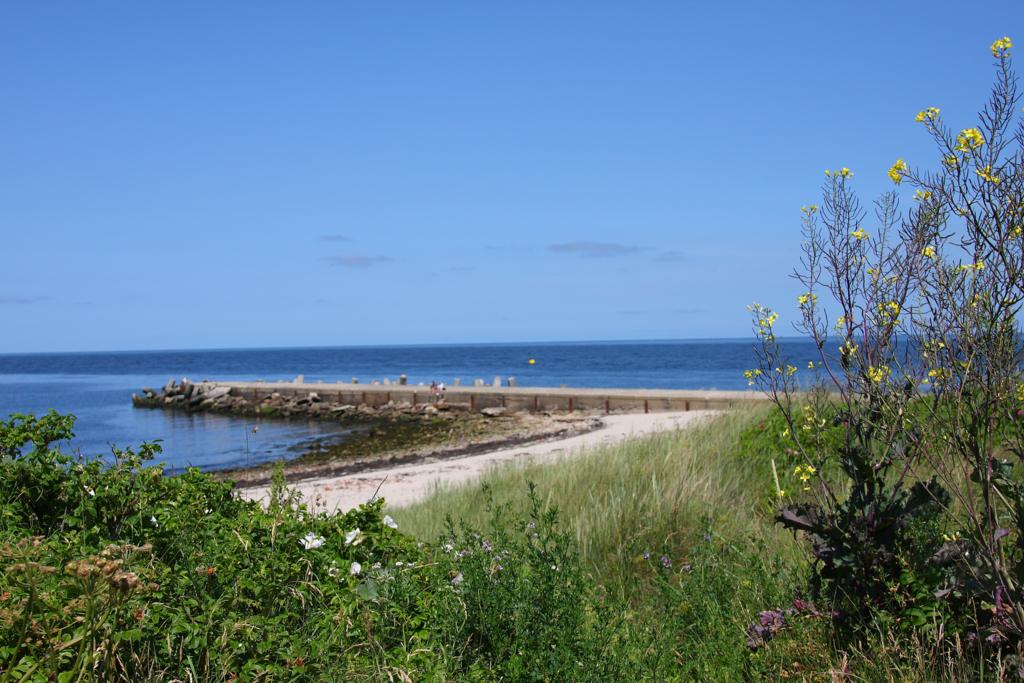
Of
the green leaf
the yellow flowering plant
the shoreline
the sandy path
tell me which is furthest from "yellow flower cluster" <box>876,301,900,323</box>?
the shoreline

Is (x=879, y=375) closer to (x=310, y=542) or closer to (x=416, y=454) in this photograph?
(x=310, y=542)

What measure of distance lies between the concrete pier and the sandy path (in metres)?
5.05

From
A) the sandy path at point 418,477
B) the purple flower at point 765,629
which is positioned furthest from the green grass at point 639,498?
the sandy path at point 418,477

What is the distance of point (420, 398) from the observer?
32250 mm

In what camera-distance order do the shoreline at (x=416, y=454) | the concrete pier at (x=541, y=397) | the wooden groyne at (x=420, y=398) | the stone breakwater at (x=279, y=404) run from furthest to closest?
1. the stone breakwater at (x=279, y=404)
2. the wooden groyne at (x=420, y=398)
3. the concrete pier at (x=541, y=397)
4. the shoreline at (x=416, y=454)

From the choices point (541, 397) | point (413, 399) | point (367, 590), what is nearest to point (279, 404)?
point (413, 399)

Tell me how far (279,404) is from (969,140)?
3547 cm

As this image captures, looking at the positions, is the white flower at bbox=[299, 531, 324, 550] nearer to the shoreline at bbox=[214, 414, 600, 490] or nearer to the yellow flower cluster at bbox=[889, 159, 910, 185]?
the yellow flower cluster at bbox=[889, 159, 910, 185]

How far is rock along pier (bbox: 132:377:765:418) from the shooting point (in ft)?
87.4

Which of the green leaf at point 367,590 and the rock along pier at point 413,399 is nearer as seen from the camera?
the green leaf at point 367,590

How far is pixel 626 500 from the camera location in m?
6.15

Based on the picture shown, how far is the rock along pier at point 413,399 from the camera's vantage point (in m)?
26.6

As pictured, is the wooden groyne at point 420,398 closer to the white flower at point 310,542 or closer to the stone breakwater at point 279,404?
the stone breakwater at point 279,404

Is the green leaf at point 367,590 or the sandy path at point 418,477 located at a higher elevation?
the green leaf at point 367,590
